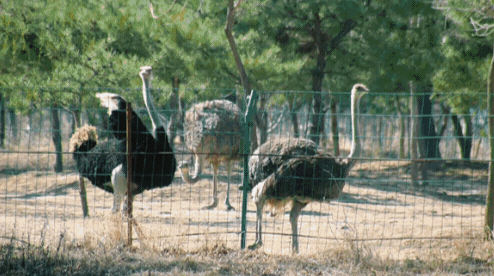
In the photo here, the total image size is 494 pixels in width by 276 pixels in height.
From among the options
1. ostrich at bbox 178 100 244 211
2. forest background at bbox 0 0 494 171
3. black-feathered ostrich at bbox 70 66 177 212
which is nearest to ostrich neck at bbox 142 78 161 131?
black-feathered ostrich at bbox 70 66 177 212

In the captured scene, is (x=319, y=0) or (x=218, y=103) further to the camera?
(x=319, y=0)

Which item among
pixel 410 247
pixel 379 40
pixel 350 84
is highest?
pixel 379 40

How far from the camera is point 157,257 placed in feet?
17.2

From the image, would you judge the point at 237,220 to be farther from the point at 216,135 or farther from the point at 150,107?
the point at 150,107

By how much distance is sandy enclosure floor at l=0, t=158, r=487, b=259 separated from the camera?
18.4 ft

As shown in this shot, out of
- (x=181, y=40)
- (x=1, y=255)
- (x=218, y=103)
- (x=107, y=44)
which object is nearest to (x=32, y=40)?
(x=107, y=44)

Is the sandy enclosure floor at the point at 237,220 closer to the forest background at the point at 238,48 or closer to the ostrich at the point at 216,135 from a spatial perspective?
the ostrich at the point at 216,135

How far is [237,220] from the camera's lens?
8328 millimetres

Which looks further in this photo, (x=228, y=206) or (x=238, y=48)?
(x=238, y=48)

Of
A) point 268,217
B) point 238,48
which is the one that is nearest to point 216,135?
point 268,217

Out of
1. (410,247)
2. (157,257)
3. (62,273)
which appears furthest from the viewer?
(410,247)

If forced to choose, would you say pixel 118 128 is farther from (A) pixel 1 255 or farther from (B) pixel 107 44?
(B) pixel 107 44

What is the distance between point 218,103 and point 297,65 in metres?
2.86

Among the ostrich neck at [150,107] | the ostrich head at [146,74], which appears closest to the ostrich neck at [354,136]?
the ostrich neck at [150,107]
